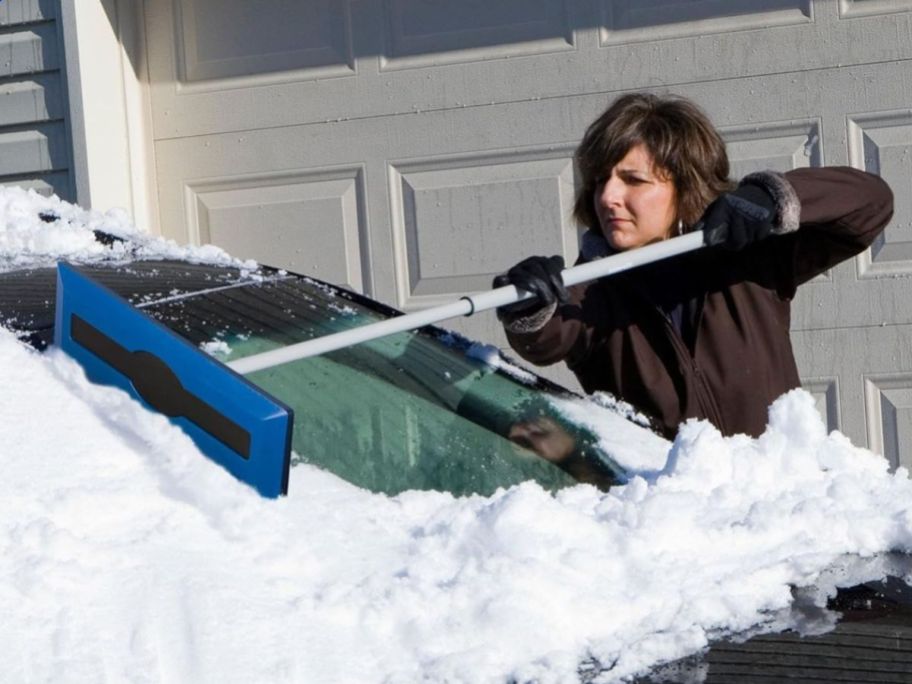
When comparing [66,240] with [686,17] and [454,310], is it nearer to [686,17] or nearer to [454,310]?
[454,310]

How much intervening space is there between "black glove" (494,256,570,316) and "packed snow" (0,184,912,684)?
2.17 feet

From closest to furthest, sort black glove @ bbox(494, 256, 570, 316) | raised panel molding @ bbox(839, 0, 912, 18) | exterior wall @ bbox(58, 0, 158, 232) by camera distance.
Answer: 1. black glove @ bbox(494, 256, 570, 316)
2. raised panel molding @ bbox(839, 0, 912, 18)
3. exterior wall @ bbox(58, 0, 158, 232)

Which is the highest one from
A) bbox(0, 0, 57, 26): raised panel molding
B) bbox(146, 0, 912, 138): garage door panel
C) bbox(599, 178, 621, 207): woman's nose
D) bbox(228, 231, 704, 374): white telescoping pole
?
bbox(0, 0, 57, 26): raised panel molding

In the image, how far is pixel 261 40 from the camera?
178 inches

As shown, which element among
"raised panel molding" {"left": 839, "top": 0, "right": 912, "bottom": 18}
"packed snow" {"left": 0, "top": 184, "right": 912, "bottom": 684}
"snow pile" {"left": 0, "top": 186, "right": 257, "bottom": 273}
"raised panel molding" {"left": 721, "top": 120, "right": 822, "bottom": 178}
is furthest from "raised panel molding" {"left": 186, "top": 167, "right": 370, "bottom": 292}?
"packed snow" {"left": 0, "top": 184, "right": 912, "bottom": 684}

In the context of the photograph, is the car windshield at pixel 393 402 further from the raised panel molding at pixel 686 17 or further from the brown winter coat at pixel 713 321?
the raised panel molding at pixel 686 17

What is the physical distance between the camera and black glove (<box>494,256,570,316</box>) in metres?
2.41

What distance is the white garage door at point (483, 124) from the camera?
13.2 feet

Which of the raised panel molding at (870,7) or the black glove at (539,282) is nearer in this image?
the black glove at (539,282)

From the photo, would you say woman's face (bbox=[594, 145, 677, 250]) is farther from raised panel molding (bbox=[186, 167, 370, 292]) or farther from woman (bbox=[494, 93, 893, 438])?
raised panel molding (bbox=[186, 167, 370, 292])

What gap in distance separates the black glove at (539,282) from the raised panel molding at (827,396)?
1.78m

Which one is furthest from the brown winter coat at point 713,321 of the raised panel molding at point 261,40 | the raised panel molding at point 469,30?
the raised panel molding at point 261,40

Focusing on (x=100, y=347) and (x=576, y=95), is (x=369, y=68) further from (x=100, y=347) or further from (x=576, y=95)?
(x=100, y=347)

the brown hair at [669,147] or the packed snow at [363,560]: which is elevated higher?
the brown hair at [669,147]
